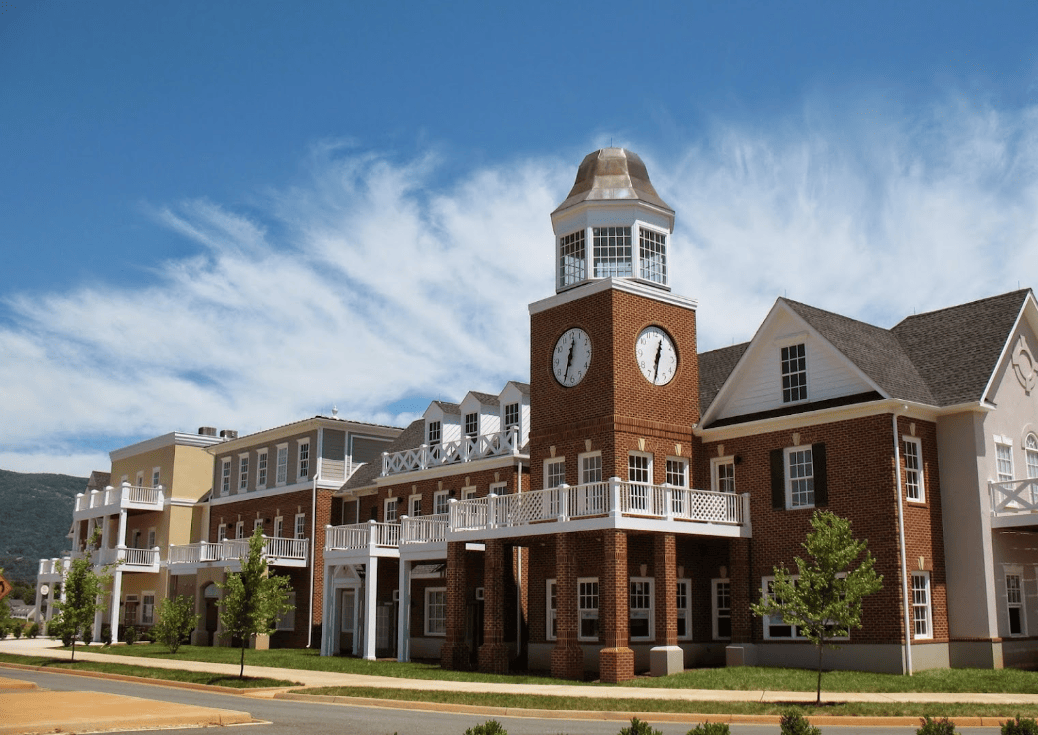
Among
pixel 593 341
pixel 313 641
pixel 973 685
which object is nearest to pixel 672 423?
pixel 593 341

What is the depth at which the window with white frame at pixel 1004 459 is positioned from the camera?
93.5 feet

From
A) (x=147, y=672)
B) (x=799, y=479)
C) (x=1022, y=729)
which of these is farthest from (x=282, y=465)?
(x=1022, y=729)

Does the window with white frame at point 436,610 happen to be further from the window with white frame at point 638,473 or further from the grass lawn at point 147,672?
the window with white frame at point 638,473

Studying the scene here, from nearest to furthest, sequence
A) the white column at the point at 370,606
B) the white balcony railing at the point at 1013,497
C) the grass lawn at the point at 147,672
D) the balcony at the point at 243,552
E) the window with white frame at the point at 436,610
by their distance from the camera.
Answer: the grass lawn at the point at 147,672, the white balcony railing at the point at 1013,497, the white column at the point at 370,606, the window with white frame at the point at 436,610, the balcony at the point at 243,552

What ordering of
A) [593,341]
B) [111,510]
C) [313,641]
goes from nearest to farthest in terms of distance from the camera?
1. [593,341]
2. [313,641]
3. [111,510]

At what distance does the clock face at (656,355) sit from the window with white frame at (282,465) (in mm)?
22955

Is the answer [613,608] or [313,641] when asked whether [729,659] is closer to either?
[613,608]

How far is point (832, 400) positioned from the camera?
94.6ft

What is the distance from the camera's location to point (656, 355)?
31.3 metres

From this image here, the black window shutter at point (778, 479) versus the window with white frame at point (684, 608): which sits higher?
the black window shutter at point (778, 479)

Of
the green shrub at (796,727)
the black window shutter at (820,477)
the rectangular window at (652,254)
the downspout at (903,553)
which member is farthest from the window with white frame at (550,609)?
the green shrub at (796,727)

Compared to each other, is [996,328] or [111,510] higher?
[996,328]

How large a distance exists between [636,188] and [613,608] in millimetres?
12868

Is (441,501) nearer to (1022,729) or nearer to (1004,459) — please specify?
(1004,459)
